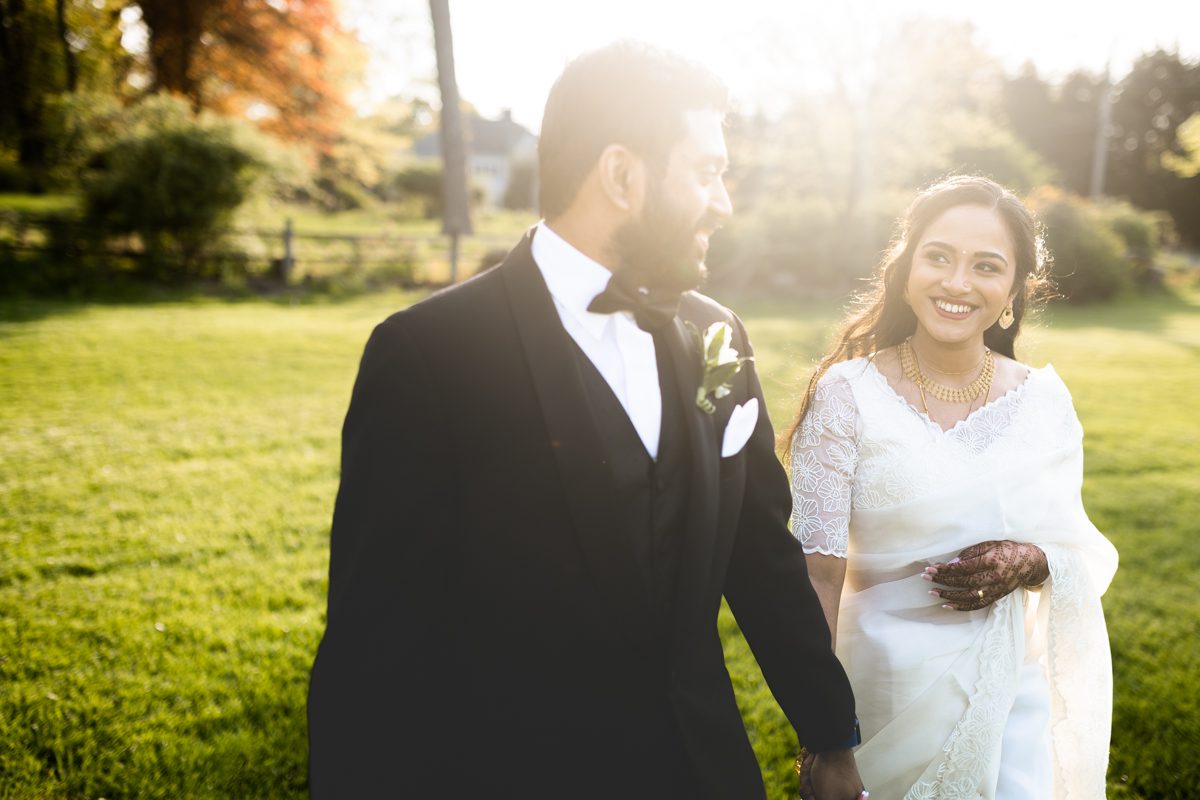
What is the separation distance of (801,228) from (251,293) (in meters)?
12.4

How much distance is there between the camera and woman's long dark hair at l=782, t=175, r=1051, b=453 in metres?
2.53

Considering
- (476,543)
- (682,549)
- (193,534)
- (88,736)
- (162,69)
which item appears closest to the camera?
(476,543)

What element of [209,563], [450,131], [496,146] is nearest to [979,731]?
[209,563]

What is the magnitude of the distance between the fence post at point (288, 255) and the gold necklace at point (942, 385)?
15.1m

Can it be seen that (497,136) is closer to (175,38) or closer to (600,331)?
(175,38)

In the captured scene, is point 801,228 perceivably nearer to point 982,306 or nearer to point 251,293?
point 251,293

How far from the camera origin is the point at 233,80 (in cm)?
2258

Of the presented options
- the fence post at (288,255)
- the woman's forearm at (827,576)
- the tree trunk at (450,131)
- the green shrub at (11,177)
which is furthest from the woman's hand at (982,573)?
the green shrub at (11,177)

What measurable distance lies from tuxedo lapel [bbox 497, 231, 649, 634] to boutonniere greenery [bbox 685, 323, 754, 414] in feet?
0.94

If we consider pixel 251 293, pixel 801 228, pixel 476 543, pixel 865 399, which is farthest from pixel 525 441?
pixel 801 228

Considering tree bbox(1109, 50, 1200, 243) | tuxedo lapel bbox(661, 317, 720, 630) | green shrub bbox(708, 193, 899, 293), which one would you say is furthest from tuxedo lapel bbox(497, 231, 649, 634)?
tree bbox(1109, 50, 1200, 243)

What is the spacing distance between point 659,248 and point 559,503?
0.53 m

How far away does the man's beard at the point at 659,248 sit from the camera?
163cm

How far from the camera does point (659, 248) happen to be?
1633mm
